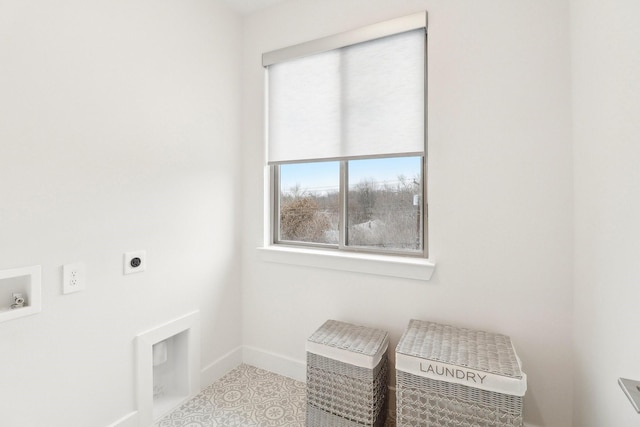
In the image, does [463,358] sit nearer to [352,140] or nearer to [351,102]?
[352,140]

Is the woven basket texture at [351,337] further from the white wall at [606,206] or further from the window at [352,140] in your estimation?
the white wall at [606,206]

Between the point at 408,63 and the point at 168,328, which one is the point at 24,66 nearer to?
the point at 168,328

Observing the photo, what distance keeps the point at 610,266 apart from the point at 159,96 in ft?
6.95

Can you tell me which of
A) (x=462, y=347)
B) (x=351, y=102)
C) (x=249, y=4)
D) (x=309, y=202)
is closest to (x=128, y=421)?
(x=309, y=202)

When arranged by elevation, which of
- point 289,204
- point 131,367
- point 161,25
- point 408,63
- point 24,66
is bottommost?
point 131,367

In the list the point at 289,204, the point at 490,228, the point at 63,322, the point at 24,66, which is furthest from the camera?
the point at 289,204

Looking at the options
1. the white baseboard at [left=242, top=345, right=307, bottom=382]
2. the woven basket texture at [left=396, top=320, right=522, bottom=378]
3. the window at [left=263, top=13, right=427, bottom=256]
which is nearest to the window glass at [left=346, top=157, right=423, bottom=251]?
the window at [left=263, top=13, right=427, bottom=256]

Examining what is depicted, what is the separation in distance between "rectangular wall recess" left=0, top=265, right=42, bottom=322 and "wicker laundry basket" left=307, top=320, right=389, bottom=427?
3.93ft

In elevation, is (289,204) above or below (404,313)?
above

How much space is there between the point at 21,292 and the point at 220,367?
1261 millimetres

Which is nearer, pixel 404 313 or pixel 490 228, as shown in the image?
pixel 490 228

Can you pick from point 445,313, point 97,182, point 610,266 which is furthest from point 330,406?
point 97,182

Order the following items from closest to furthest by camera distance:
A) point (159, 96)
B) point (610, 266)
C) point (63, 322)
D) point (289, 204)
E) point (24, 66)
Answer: point (610, 266) → point (24, 66) → point (63, 322) → point (159, 96) → point (289, 204)

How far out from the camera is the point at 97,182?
53.3 inches
